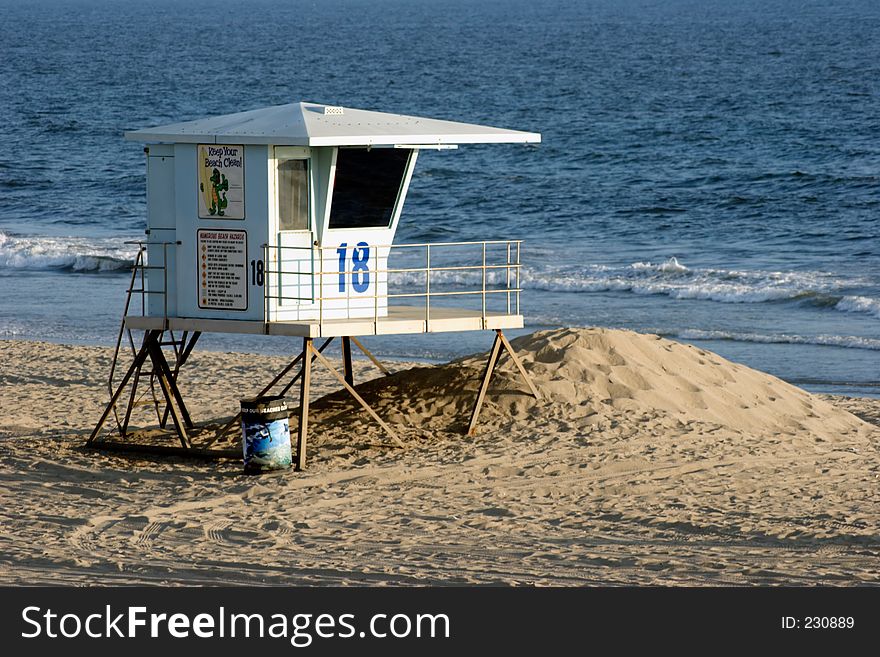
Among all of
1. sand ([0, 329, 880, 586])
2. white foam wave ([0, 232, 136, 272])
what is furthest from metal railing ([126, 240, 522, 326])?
white foam wave ([0, 232, 136, 272])

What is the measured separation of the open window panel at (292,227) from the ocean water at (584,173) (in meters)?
9.75

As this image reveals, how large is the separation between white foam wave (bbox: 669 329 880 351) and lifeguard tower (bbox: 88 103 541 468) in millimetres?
11355

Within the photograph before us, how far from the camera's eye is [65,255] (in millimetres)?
37031

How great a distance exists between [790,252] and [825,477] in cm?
2381

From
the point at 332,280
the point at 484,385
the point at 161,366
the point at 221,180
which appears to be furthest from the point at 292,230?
the point at 484,385

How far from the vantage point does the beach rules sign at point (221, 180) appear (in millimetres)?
14734

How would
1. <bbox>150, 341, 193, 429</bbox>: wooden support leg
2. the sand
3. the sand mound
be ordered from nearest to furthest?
the sand
<bbox>150, 341, 193, 429</bbox>: wooden support leg
the sand mound

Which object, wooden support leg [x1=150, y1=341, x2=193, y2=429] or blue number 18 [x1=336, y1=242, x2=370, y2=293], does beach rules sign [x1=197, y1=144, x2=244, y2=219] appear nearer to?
blue number 18 [x1=336, y1=242, x2=370, y2=293]

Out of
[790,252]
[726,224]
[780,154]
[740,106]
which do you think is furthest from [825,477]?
[740,106]

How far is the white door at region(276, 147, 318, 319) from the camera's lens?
1471 cm

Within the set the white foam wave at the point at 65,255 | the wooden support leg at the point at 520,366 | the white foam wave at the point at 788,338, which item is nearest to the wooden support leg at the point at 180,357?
the wooden support leg at the point at 520,366

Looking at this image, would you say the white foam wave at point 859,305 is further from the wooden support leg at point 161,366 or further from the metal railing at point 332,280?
the wooden support leg at point 161,366

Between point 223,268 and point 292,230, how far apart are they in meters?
0.82

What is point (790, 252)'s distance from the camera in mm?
37281
